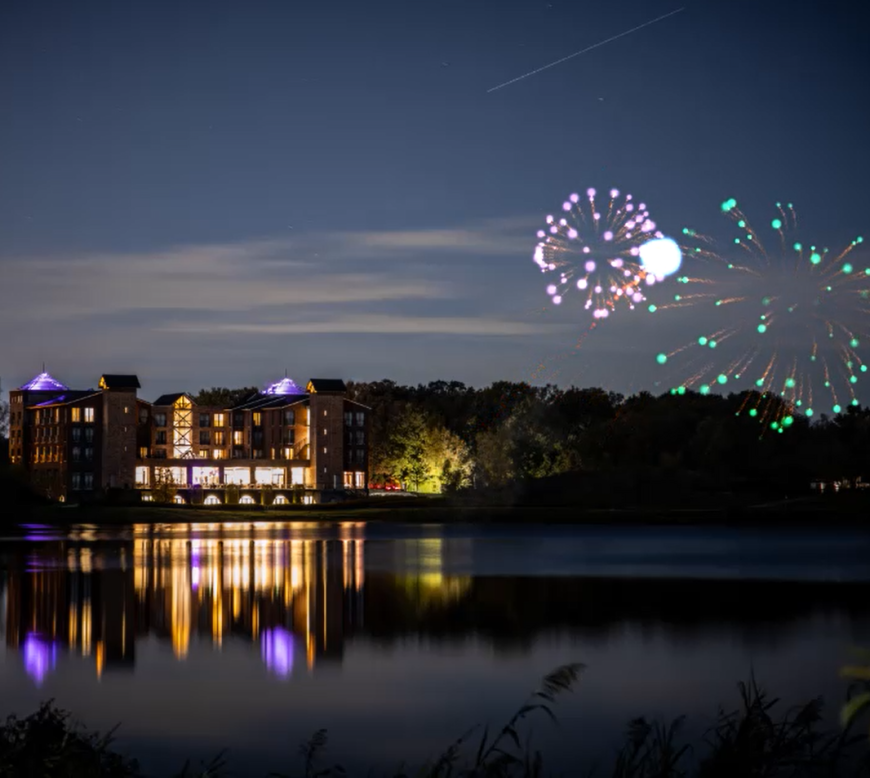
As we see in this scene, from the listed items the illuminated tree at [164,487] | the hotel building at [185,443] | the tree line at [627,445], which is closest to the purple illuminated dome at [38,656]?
the tree line at [627,445]

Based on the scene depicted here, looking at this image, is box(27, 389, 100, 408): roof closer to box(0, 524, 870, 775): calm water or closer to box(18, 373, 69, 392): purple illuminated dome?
box(18, 373, 69, 392): purple illuminated dome

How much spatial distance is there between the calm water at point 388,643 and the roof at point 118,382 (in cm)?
8316

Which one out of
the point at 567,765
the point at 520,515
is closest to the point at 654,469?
the point at 520,515

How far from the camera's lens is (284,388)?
516ft

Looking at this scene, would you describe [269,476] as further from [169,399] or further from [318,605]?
[318,605]

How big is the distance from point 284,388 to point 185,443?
14.6 metres

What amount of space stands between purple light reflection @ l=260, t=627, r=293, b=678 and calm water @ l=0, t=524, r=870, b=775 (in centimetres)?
7

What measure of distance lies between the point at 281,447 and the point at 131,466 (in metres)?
17.1

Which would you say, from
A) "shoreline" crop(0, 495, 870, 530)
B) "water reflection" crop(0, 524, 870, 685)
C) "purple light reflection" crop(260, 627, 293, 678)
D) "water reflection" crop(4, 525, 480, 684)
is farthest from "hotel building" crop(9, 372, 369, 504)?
"purple light reflection" crop(260, 627, 293, 678)

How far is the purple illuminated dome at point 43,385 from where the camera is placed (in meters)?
→ 147

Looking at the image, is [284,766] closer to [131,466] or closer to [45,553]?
[45,553]

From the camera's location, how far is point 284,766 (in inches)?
672

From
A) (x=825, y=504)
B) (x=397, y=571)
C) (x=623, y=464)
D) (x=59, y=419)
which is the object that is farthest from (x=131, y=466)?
(x=397, y=571)

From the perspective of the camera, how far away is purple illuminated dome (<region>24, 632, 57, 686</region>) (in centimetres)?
2381
